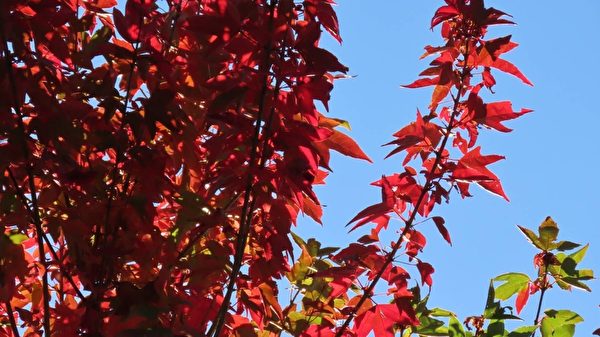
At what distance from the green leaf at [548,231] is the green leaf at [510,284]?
0.13 m

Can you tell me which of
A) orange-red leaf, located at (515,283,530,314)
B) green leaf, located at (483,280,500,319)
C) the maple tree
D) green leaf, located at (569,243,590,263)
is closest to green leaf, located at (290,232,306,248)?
the maple tree

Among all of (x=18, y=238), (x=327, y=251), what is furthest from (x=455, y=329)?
(x=18, y=238)

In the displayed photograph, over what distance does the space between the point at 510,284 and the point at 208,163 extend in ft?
3.23

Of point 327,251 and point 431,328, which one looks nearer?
Result: point 431,328

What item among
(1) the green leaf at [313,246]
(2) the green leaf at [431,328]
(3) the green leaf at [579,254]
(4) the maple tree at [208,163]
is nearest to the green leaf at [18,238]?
(4) the maple tree at [208,163]

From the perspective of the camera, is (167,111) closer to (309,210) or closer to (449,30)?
(309,210)

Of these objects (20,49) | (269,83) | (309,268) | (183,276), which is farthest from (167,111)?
(309,268)

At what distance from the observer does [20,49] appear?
1735 mm

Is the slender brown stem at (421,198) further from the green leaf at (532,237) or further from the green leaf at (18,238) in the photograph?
the green leaf at (18,238)

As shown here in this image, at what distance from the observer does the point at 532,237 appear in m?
2.18

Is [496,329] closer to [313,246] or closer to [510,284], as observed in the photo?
[510,284]

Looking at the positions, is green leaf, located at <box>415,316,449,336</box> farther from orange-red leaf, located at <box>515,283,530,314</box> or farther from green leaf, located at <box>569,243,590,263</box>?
green leaf, located at <box>569,243,590,263</box>

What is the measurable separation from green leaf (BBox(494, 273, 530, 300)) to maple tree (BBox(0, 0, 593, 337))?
3.5 inches

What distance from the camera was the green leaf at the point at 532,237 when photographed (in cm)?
218
